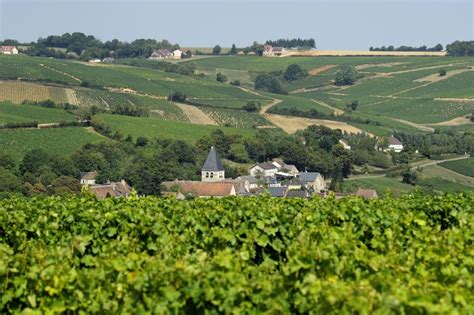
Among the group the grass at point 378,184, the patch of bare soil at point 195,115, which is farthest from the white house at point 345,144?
the patch of bare soil at point 195,115

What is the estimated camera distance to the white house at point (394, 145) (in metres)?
106

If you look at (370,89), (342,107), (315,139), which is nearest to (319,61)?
(370,89)

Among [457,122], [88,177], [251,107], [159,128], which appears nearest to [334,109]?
[251,107]

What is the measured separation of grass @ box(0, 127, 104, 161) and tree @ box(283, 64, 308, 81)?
3561 inches

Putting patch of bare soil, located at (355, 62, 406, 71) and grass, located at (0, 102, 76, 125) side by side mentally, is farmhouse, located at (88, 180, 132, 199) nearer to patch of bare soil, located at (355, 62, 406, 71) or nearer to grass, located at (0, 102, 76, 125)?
grass, located at (0, 102, 76, 125)

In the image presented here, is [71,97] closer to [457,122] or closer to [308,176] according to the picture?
[308,176]

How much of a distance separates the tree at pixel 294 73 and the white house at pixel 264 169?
89.1 m

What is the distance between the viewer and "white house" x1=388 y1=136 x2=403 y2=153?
10569 centimetres

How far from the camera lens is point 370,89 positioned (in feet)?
545

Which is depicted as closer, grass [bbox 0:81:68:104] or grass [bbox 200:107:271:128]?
grass [bbox 0:81:68:104]

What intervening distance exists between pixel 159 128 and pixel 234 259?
8634cm

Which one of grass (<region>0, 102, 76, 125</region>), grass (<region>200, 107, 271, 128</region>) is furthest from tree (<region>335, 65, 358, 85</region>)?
grass (<region>0, 102, 76, 125</region>)

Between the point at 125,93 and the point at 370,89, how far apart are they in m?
51.9

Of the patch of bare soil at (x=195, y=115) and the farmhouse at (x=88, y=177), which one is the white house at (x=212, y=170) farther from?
the patch of bare soil at (x=195, y=115)
